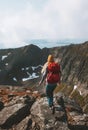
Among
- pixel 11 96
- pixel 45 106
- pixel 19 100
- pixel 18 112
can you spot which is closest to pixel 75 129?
pixel 45 106

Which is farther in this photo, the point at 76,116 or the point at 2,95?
the point at 2,95

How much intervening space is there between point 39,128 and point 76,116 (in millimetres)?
6310

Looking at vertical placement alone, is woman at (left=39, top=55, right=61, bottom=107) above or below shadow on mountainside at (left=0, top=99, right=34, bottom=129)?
above

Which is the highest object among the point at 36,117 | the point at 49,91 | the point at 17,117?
the point at 49,91

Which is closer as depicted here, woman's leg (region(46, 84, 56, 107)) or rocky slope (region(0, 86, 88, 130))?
rocky slope (region(0, 86, 88, 130))

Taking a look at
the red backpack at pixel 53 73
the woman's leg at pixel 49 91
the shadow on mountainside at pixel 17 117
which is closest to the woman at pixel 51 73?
the red backpack at pixel 53 73

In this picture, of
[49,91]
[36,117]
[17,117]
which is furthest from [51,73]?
[17,117]

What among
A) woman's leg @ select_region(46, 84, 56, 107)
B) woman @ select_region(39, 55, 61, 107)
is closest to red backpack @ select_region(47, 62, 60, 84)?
woman @ select_region(39, 55, 61, 107)

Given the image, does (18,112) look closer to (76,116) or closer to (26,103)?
(26,103)

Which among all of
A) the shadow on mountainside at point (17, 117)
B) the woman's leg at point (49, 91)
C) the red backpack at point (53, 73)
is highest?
the red backpack at point (53, 73)

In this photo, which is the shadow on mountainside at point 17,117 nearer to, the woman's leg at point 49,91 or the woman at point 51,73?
the woman's leg at point 49,91

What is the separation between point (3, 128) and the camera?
2775cm

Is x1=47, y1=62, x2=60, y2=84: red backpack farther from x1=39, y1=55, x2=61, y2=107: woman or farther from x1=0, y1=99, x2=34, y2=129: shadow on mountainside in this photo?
x1=0, y1=99, x2=34, y2=129: shadow on mountainside

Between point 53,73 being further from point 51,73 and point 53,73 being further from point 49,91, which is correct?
point 49,91
